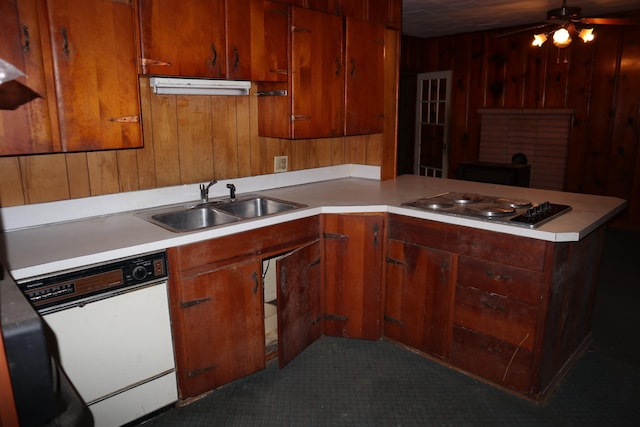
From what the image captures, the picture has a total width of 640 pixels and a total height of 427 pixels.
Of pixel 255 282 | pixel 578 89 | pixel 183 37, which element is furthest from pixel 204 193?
pixel 578 89

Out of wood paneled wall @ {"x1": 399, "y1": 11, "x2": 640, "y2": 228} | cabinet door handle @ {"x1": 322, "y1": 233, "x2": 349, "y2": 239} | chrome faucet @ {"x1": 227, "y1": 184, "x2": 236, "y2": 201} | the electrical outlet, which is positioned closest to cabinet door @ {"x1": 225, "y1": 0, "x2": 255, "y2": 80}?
chrome faucet @ {"x1": 227, "y1": 184, "x2": 236, "y2": 201}

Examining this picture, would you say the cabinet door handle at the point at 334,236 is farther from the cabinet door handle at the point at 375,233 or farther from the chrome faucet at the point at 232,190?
the chrome faucet at the point at 232,190

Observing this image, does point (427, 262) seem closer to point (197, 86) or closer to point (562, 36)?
point (197, 86)

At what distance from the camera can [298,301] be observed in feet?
8.37

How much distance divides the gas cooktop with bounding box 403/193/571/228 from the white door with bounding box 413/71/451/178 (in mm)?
3845

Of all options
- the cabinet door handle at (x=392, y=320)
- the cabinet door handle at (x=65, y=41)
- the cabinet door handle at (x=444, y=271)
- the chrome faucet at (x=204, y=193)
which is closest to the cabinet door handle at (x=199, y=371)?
the chrome faucet at (x=204, y=193)

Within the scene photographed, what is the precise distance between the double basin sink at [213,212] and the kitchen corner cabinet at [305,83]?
16.6 inches

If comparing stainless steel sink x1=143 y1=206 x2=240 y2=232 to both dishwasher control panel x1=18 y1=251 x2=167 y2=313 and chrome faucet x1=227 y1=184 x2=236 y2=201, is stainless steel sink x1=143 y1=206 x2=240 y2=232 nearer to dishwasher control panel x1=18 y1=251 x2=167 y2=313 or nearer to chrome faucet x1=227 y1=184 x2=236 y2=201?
chrome faucet x1=227 y1=184 x2=236 y2=201

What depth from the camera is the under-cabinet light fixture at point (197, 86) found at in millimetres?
2211

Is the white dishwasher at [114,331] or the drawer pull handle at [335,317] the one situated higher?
the white dishwasher at [114,331]

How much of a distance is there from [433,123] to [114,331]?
18.7ft

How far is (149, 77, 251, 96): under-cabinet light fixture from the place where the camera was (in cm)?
221

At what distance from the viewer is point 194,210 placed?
100 inches

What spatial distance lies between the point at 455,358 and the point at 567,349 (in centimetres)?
62
